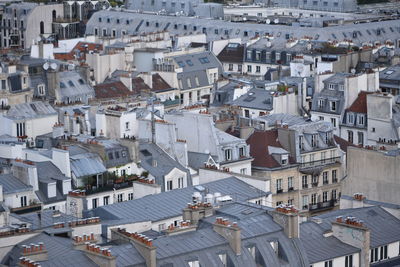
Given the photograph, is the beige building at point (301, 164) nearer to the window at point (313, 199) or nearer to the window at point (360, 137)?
the window at point (313, 199)

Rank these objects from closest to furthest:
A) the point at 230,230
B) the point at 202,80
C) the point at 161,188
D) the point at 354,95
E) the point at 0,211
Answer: the point at 230,230 → the point at 0,211 → the point at 161,188 → the point at 354,95 → the point at 202,80

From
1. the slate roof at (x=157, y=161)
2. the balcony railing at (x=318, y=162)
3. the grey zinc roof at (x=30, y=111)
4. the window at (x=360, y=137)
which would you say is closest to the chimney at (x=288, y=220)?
the slate roof at (x=157, y=161)

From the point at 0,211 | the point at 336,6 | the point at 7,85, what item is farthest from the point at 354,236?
the point at 336,6

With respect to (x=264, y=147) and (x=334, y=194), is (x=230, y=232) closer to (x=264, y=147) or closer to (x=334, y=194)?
Result: (x=264, y=147)

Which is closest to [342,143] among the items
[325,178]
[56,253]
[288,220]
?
[325,178]

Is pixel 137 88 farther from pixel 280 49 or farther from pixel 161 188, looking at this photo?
pixel 161 188

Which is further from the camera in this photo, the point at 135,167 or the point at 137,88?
the point at 137,88
